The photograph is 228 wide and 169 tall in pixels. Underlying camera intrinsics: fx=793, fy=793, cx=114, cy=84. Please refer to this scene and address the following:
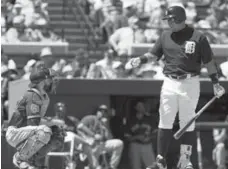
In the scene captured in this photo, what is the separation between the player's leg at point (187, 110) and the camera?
378 inches

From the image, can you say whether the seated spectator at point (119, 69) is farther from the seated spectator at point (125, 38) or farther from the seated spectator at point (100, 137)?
the seated spectator at point (125, 38)

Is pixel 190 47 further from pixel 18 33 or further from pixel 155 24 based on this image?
pixel 18 33

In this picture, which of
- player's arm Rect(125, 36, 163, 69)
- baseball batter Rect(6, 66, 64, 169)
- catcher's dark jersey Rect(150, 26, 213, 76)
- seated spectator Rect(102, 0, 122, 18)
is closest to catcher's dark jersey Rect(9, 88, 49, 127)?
baseball batter Rect(6, 66, 64, 169)

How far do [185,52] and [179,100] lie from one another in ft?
1.92

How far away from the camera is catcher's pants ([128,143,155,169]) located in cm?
1438

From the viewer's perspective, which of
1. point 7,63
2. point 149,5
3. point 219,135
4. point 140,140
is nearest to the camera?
point 140,140

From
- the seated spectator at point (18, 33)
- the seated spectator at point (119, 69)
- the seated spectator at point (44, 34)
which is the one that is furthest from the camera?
the seated spectator at point (44, 34)

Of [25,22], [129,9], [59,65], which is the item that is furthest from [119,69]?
[25,22]

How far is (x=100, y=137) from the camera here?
13.9 meters

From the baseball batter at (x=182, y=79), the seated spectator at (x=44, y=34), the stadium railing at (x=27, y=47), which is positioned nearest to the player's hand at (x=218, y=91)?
the baseball batter at (x=182, y=79)

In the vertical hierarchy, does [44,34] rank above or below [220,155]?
above

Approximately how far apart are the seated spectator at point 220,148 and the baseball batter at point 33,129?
5349mm

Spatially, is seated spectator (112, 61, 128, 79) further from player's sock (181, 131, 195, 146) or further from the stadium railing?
player's sock (181, 131, 195, 146)

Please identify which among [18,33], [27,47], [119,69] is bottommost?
[119,69]
